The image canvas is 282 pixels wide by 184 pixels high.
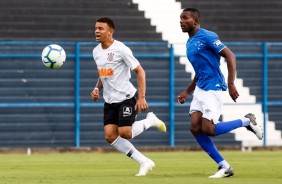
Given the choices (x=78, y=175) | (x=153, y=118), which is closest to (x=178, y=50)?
(x=153, y=118)

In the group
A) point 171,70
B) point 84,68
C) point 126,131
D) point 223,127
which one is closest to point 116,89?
point 126,131

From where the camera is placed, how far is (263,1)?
26.1 m

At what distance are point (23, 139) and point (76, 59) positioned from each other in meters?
2.08

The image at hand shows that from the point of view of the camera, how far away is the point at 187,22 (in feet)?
40.4

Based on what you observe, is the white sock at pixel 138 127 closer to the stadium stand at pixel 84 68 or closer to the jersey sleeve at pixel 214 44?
the jersey sleeve at pixel 214 44

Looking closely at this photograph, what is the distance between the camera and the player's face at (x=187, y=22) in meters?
12.3

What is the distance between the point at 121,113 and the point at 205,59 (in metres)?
1.42

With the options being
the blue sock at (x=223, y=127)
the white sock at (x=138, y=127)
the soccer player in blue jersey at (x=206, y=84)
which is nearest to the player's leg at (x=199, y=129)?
the soccer player in blue jersey at (x=206, y=84)

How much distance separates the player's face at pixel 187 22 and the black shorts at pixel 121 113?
4.59ft

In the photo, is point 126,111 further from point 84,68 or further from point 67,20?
point 67,20

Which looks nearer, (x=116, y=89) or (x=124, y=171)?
(x=116, y=89)

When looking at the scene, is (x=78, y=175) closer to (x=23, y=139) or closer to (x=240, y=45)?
(x=23, y=139)

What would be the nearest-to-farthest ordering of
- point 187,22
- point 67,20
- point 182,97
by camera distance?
1. point 187,22
2. point 182,97
3. point 67,20

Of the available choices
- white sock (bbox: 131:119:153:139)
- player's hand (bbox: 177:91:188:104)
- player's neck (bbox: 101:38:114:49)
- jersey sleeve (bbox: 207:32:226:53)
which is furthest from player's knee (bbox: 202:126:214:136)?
player's neck (bbox: 101:38:114:49)
